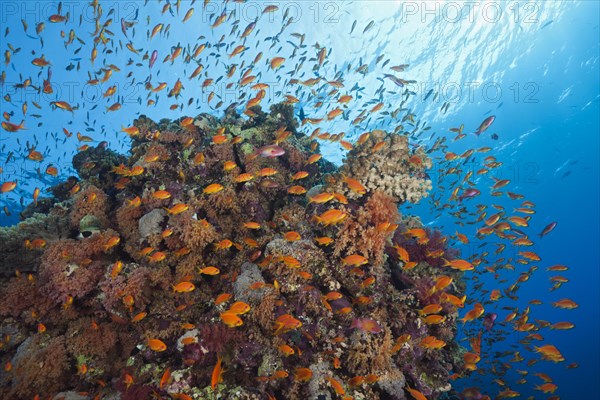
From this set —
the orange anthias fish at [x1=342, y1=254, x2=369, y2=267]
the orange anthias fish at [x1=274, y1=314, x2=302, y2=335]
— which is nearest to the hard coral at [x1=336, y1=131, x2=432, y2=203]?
the orange anthias fish at [x1=342, y1=254, x2=369, y2=267]

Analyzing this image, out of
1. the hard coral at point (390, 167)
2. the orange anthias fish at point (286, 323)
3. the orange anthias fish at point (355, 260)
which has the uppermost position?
the hard coral at point (390, 167)

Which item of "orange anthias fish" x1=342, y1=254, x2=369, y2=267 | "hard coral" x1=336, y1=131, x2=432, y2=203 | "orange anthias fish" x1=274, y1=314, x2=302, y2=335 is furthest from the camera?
"hard coral" x1=336, y1=131, x2=432, y2=203

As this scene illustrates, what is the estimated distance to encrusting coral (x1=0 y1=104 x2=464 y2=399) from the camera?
Answer: 4926 millimetres

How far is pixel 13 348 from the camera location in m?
5.60

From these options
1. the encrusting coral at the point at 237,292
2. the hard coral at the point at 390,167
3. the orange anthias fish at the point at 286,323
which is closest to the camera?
the orange anthias fish at the point at 286,323

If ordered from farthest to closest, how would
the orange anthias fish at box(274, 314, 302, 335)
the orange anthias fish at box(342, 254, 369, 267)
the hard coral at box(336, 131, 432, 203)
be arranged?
1. the hard coral at box(336, 131, 432, 203)
2. the orange anthias fish at box(342, 254, 369, 267)
3. the orange anthias fish at box(274, 314, 302, 335)

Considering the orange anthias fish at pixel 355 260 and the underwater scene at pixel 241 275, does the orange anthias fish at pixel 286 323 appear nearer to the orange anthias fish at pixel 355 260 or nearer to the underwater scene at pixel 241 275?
the underwater scene at pixel 241 275

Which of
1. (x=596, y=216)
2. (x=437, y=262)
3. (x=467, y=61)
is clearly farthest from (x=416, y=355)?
(x=596, y=216)

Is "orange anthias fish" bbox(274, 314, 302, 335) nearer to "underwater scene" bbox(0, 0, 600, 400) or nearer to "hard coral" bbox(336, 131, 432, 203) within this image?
"underwater scene" bbox(0, 0, 600, 400)

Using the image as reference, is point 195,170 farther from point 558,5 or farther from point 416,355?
point 558,5

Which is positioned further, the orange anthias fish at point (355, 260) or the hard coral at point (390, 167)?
the hard coral at point (390, 167)

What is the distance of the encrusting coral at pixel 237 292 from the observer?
4.93 metres

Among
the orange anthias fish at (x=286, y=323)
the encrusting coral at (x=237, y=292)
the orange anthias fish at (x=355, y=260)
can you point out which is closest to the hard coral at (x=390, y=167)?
the encrusting coral at (x=237, y=292)

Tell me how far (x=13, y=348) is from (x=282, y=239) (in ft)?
17.5
